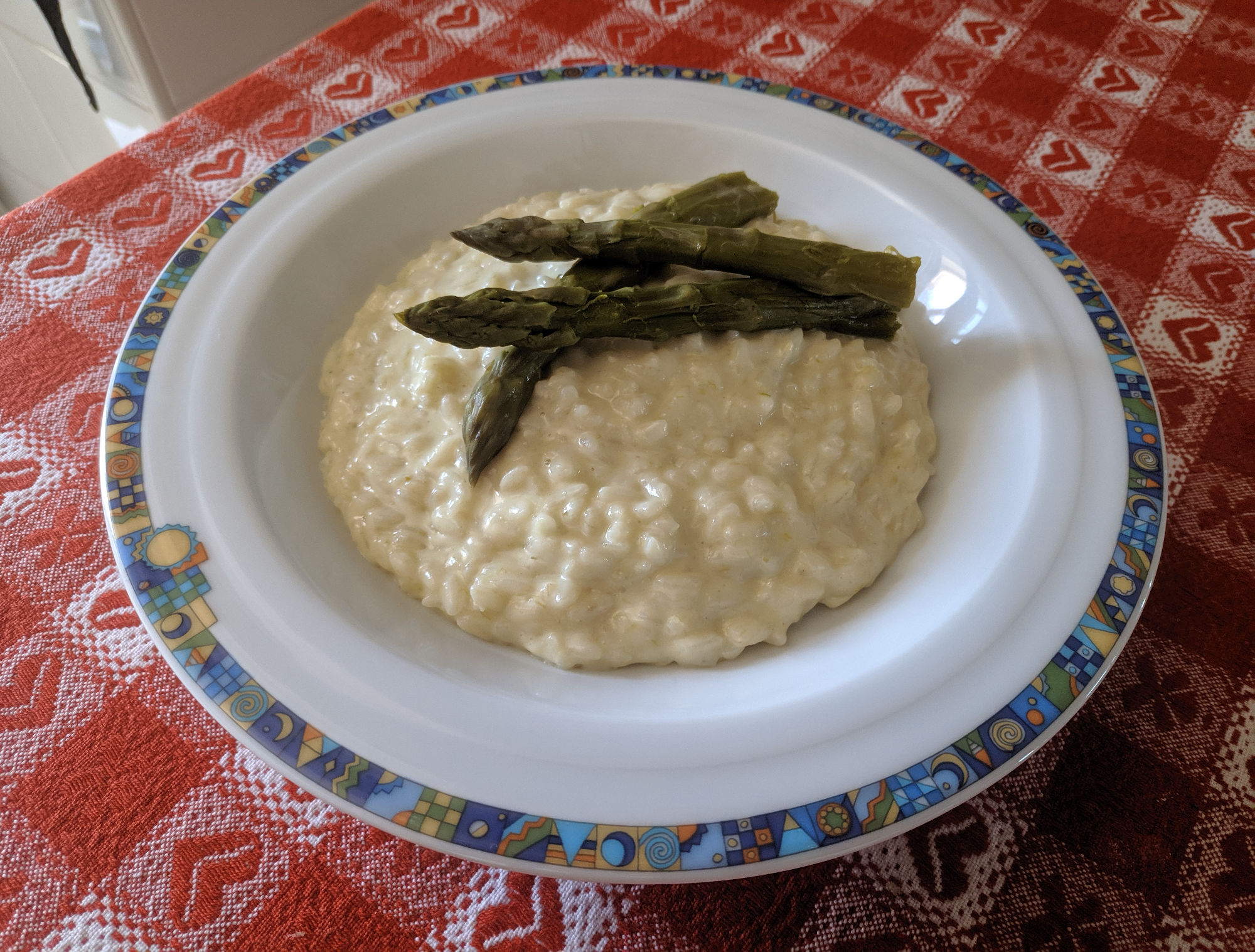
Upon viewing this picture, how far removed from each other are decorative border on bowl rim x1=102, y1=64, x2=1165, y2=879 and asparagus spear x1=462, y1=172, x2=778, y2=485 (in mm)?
731

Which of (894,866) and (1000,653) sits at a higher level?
(1000,653)

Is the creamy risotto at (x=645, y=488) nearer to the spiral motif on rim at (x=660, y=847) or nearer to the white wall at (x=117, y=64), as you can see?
the spiral motif on rim at (x=660, y=847)

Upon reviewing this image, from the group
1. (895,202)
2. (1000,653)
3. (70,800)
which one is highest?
(895,202)

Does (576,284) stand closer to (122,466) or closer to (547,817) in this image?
(122,466)

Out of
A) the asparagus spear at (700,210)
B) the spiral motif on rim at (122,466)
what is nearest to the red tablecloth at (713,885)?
the spiral motif on rim at (122,466)

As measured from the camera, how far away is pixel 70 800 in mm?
1941

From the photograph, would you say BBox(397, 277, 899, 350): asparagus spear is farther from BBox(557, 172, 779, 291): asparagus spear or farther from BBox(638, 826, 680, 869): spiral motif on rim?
BBox(638, 826, 680, 869): spiral motif on rim

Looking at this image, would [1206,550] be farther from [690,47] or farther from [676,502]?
[690,47]

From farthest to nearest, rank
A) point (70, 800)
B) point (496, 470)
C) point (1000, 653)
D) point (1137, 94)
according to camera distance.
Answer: point (1137, 94) → point (496, 470) → point (70, 800) → point (1000, 653)

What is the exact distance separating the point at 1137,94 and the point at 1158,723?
2.96m

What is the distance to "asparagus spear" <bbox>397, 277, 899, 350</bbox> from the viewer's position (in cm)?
223

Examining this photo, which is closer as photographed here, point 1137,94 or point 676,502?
point 676,502

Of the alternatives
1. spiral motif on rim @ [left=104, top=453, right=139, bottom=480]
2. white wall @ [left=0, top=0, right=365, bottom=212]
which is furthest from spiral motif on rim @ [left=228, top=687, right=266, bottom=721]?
white wall @ [left=0, top=0, right=365, bottom=212]

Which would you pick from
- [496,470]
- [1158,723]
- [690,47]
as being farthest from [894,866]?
[690,47]
